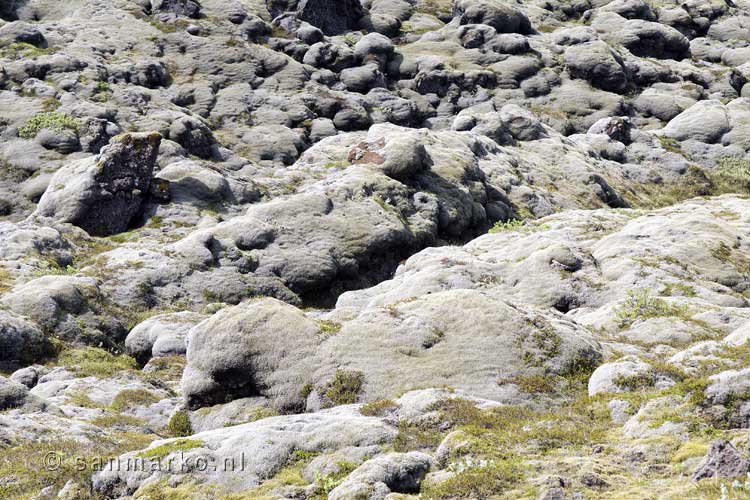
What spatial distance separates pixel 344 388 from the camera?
2644 centimetres

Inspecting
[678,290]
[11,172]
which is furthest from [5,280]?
[678,290]

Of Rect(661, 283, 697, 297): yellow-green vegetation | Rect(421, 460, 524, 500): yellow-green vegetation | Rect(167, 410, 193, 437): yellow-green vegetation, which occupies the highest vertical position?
Rect(421, 460, 524, 500): yellow-green vegetation

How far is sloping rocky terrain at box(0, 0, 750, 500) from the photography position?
1836cm

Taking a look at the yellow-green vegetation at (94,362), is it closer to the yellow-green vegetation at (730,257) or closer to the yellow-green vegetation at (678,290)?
the yellow-green vegetation at (678,290)

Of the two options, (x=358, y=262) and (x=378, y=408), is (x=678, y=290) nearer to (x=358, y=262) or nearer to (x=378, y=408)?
(x=358, y=262)

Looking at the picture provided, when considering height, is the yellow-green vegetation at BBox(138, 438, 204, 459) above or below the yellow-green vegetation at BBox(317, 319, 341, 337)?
above

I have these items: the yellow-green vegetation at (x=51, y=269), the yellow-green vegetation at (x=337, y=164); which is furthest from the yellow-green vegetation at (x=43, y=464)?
the yellow-green vegetation at (x=337, y=164)

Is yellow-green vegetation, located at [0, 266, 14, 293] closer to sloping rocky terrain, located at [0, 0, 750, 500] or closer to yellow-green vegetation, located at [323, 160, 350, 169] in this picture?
sloping rocky terrain, located at [0, 0, 750, 500]

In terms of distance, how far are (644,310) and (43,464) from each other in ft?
100

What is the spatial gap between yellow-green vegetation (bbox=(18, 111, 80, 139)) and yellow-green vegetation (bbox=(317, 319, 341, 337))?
6409 centimetres

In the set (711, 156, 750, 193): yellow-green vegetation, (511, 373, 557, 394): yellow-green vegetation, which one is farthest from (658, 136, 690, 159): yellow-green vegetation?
(511, 373, 557, 394): yellow-green vegetation

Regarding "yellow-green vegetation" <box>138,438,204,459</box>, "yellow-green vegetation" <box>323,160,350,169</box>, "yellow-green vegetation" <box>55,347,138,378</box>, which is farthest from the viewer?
"yellow-green vegetation" <box>323,160,350,169</box>

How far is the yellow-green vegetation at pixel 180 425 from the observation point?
2741cm

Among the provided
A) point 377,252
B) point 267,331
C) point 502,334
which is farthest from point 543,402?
point 377,252
